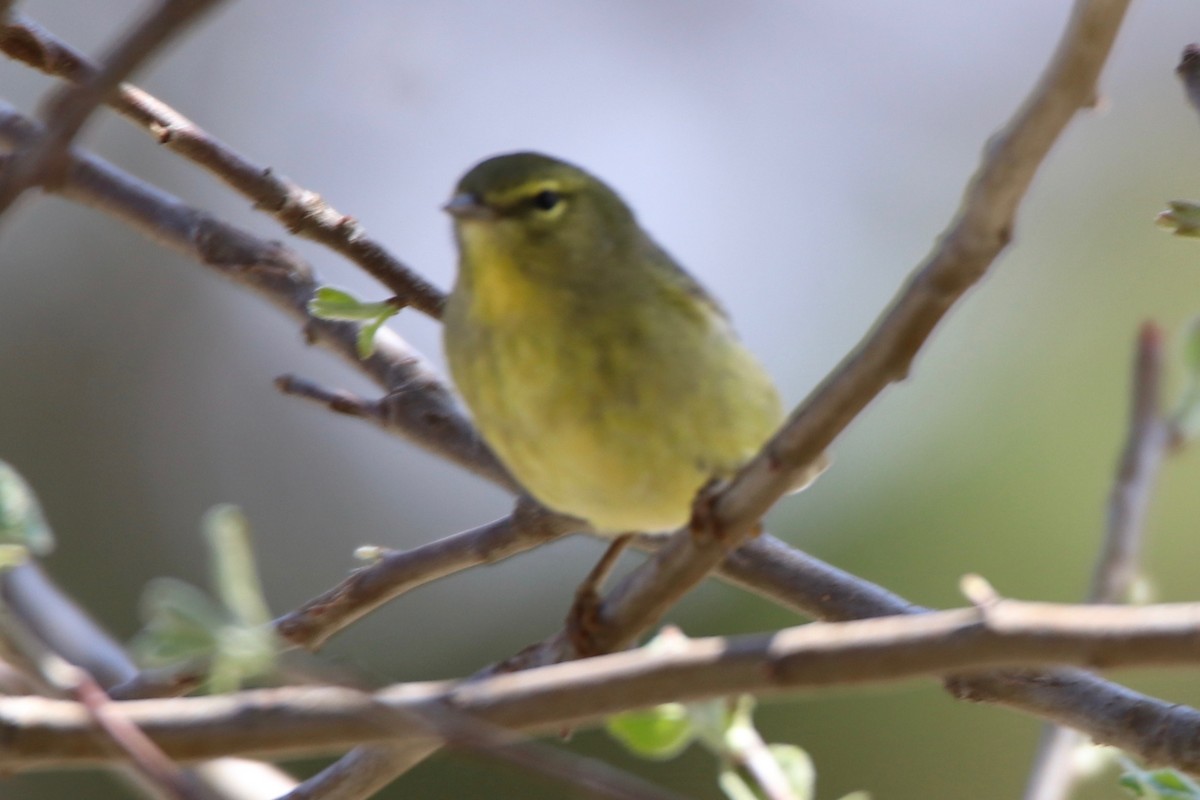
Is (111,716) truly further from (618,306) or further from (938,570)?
(938,570)

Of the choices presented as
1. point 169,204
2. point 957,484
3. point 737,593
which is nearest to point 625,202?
point 169,204

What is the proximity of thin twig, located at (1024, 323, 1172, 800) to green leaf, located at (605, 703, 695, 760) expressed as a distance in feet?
2.10

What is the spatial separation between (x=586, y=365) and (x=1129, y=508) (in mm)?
814

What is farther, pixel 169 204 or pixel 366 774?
pixel 169 204

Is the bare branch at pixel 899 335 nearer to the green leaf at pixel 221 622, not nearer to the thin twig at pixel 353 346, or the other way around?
the green leaf at pixel 221 622

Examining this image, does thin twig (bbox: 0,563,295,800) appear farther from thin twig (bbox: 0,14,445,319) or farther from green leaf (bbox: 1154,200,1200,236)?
green leaf (bbox: 1154,200,1200,236)

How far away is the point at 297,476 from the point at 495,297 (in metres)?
5.59

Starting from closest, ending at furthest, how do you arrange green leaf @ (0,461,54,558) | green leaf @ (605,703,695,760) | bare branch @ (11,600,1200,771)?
bare branch @ (11,600,1200,771), green leaf @ (0,461,54,558), green leaf @ (605,703,695,760)

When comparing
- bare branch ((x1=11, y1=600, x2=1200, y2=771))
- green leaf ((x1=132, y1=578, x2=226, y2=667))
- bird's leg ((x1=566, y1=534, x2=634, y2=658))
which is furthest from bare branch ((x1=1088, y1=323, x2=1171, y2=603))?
green leaf ((x1=132, y1=578, x2=226, y2=667))

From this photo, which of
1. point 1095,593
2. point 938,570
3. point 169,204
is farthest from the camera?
point 938,570

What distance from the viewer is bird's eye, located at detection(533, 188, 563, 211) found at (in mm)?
2148

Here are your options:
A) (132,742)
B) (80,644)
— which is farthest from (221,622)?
(80,644)

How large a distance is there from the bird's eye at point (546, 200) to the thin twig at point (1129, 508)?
90 cm

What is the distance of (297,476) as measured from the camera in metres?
7.40
